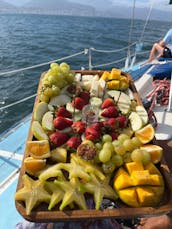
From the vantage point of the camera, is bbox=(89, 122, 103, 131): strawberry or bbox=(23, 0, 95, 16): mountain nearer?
bbox=(89, 122, 103, 131): strawberry

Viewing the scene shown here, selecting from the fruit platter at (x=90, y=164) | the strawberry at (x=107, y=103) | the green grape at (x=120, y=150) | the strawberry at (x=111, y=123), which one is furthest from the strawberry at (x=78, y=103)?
the green grape at (x=120, y=150)

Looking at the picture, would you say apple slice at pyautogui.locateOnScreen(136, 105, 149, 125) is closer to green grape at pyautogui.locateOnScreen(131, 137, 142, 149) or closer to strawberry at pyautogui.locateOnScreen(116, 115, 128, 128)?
strawberry at pyautogui.locateOnScreen(116, 115, 128, 128)

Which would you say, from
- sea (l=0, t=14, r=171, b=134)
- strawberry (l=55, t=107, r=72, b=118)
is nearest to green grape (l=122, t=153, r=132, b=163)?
strawberry (l=55, t=107, r=72, b=118)

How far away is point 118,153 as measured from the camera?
4.07ft

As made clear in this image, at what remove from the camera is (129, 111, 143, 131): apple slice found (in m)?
1.48

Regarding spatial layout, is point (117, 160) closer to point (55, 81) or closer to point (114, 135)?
point (114, 135)

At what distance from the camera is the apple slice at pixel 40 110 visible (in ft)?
5.02

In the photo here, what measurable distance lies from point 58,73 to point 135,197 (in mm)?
1049

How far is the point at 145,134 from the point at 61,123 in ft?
1.37

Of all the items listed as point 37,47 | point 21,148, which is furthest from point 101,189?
point 37,47

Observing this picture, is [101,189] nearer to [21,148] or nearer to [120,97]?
[120,97]

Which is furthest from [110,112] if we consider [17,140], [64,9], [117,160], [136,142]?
[64,9]

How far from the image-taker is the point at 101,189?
1.10 metres

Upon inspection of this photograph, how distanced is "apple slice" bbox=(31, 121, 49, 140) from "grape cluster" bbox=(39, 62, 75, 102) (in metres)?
0.32
